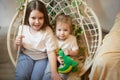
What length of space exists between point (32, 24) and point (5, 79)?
57 centimetres

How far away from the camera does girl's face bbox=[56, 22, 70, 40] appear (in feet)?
5.74

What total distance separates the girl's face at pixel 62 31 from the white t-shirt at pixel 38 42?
49mm

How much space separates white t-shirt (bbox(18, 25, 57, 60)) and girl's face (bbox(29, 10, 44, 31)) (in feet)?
0.17

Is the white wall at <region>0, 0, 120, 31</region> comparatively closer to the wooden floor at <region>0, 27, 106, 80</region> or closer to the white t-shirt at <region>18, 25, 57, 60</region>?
the wooden floor at <region>0, 27, 106, 80</region>

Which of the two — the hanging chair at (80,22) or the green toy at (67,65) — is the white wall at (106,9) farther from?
the green toy at (67,65)

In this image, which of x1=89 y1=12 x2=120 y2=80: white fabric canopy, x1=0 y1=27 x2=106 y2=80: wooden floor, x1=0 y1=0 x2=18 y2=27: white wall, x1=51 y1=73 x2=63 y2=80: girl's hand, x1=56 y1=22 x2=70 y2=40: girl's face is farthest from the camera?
x1=0 y1=0 x2=18 y2=27: white wall

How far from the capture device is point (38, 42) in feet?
5.64

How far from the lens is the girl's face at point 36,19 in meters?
1.69

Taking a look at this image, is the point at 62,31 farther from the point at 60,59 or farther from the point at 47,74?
the point at 47,74

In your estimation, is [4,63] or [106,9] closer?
[4,63]

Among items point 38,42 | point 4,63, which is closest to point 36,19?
point 38,42

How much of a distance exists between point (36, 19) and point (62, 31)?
20 centimetres

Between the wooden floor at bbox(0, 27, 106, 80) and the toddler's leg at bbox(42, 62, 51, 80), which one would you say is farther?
the wooden floor at bbox(0, 27, 106, 80)

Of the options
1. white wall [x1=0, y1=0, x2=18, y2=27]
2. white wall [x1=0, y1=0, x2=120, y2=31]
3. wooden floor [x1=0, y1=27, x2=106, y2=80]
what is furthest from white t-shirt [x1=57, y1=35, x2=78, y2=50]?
white wall [x1=0, y1=0, x2=18, y2=27]
